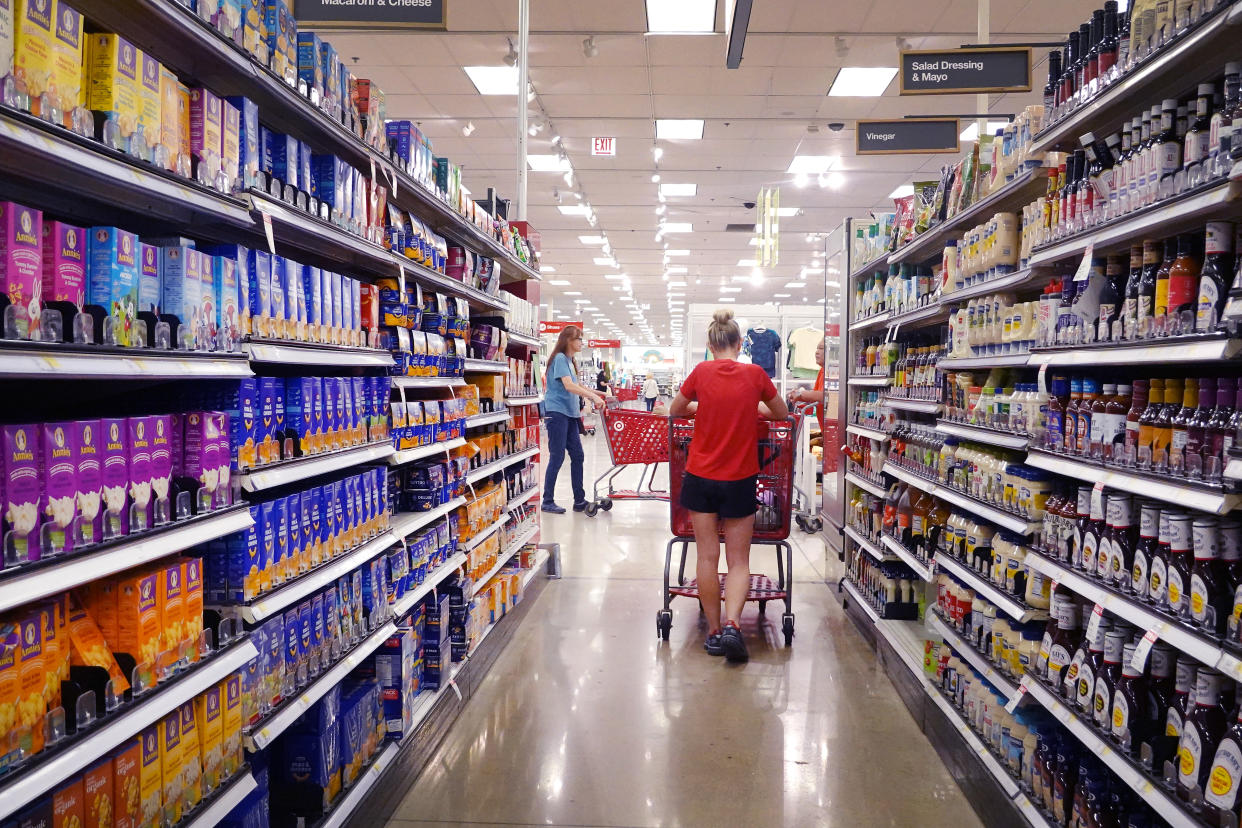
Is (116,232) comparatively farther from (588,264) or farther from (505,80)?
(588,264)

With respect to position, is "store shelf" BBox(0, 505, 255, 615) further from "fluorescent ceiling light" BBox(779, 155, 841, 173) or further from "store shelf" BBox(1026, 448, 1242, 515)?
"fluorescent ceiling light" BBox(779, 155, 841, 173)

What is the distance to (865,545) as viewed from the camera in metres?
4.73

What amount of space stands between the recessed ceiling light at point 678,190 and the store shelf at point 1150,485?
11.0m

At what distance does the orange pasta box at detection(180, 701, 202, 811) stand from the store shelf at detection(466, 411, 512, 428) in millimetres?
2201

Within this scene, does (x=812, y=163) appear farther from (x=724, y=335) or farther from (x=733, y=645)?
(x=733, y=645)

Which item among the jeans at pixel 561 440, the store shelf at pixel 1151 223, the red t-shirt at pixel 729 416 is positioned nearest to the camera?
the store shelf at pixel 1151 223

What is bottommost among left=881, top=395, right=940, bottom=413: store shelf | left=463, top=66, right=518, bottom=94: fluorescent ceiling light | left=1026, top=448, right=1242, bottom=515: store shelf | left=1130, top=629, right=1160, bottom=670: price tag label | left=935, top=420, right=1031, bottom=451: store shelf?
left=1130, top=629, right=1160, bottom=670: price tag label

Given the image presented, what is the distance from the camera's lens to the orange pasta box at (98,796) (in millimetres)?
1444

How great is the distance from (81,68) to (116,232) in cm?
29

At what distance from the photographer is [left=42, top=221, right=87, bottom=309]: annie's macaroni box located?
1380 mm

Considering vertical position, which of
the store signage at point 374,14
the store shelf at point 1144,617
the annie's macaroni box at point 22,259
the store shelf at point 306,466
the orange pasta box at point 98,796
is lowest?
the orange pasta box at point 98,796

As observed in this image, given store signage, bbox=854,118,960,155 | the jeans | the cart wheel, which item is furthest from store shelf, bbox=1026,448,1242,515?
the jeans

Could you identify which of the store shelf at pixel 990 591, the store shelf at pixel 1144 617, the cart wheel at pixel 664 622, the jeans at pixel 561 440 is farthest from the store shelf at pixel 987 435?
the jeans at pixel 561 440

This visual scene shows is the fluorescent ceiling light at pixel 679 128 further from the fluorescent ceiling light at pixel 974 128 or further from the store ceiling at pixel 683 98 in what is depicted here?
the fluorescent ceiling light at pixel 974 128
